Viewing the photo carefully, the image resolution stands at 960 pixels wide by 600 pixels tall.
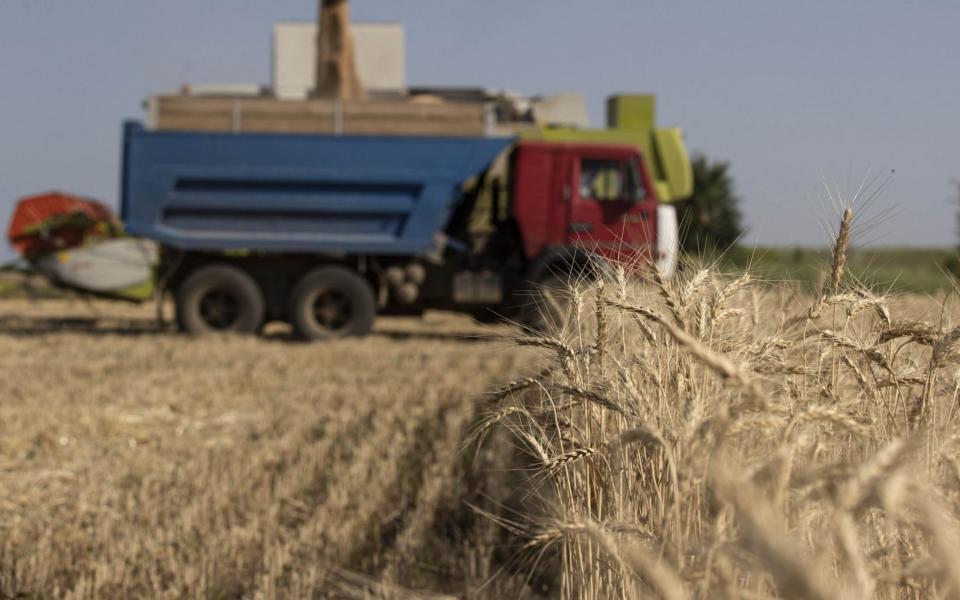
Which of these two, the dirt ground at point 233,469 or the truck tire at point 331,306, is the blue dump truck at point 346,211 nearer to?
the truck tire at point 331,306

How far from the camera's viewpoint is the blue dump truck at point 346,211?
11.5 metres

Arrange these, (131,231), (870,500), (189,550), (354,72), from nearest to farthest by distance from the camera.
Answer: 1. (870,500)
2. (189,550)
3. (131,231)
4. (354,72)

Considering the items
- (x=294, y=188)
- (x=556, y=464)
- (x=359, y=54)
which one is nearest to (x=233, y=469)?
(x=556, y=464)

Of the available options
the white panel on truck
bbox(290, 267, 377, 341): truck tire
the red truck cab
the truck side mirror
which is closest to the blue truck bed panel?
bbox(290, 267, 377, 341): truck tire

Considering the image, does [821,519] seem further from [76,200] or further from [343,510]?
[76,200]

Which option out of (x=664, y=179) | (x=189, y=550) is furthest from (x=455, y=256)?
(x=189, y=550)

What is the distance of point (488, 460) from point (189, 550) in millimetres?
1950

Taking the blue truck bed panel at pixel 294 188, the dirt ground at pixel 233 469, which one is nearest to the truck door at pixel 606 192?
the blue truck bed panel at pixel 294 188

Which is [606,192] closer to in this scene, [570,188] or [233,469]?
[570,188]

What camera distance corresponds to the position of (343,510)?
475cm

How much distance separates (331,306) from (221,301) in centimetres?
122

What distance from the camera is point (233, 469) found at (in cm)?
542

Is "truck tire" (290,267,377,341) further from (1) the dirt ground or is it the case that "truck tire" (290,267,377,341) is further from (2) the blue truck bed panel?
(1) the dirt ground

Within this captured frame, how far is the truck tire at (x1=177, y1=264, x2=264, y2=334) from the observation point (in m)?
11.8
